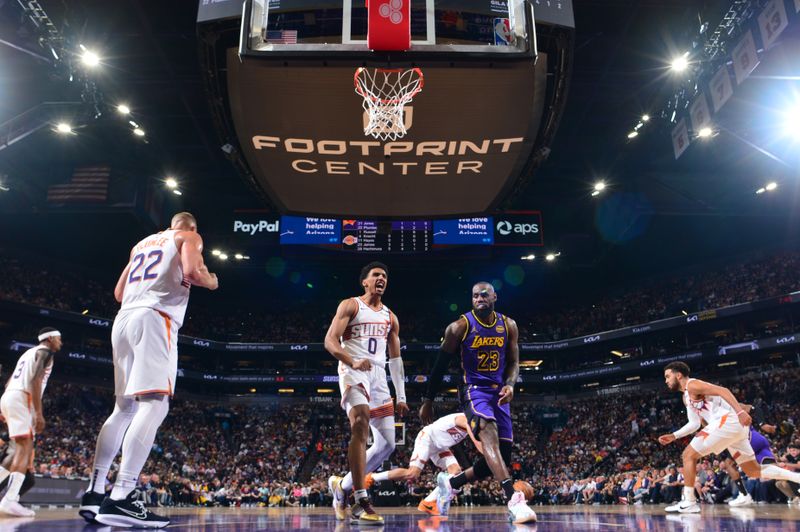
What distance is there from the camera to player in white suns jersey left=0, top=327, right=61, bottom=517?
6.96 metres

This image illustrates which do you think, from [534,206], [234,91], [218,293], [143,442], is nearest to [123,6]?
[234,91]

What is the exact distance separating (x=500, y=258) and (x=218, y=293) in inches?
686

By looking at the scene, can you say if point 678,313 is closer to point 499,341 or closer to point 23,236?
point 499,341

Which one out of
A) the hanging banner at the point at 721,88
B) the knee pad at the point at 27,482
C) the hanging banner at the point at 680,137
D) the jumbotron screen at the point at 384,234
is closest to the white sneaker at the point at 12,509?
the knee pad at the point at 27,482

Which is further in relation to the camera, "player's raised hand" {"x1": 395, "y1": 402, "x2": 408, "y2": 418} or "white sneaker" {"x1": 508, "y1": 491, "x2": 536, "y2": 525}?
"player's raised hand" {"x1": 395, "y1": 402, "x2": 408, "y2": 418}

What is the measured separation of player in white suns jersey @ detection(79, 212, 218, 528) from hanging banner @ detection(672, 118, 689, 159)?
16135 millimetres

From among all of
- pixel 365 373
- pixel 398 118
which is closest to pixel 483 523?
pixel 365 373

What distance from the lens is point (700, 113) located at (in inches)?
620

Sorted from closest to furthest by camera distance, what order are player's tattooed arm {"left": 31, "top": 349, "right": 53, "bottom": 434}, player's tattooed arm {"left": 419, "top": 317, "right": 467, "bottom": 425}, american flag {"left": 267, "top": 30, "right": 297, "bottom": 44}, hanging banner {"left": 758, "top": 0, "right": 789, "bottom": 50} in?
player's tattooed arm {"left": 419, "top": 317, "right": 467, "bottom": 425}, player's tattooed arm {"left": 31, "top": 349, "right": 53, "bottom": 434}, american flag {"left": 267, "top": 30, "right": 297, "bottom": 44}, hanging banner {"left": 758, "top": 0, "right": 789, "bottom": 50}

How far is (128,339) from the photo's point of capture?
429 centimetres

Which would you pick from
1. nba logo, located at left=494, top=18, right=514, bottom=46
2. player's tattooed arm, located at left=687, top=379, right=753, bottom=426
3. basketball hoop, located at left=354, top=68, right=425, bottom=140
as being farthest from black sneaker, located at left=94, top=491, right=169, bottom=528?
player's tattooed arm, located at left=687, top=379, right=753, bottom=426

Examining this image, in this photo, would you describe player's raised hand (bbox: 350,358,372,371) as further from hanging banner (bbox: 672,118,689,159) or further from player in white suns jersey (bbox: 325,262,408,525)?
hanging banner (bbox: 672,118,689,159)

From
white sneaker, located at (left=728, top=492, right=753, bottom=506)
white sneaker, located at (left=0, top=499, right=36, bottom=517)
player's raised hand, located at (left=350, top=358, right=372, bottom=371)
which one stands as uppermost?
player's raised hand, located at (left=350, top=358, right=372, bottom=371)

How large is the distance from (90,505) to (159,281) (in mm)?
1741
